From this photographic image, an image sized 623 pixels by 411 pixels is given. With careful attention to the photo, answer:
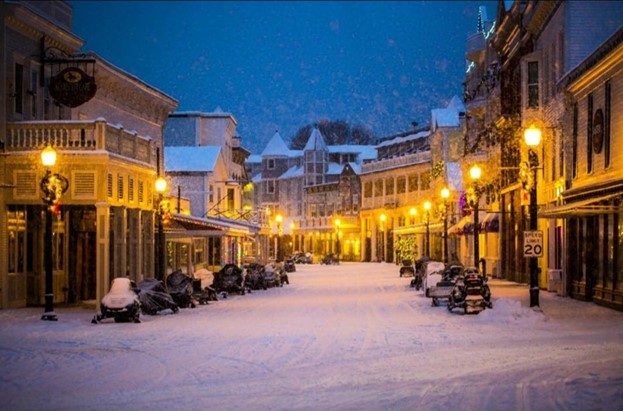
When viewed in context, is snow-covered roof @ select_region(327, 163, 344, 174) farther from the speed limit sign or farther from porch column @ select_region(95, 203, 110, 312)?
the speed limit sign

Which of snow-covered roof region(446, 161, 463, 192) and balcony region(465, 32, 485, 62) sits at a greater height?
balcony region(465, 32, 485, 62)

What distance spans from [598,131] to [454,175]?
51.5 metres

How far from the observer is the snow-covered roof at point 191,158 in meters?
65.8

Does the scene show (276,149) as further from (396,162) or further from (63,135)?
(63,135)

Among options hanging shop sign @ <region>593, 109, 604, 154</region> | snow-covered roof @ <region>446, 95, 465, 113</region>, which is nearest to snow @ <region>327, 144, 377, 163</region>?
snow-covered roof @ <region>446, 95, 465, 113</region>

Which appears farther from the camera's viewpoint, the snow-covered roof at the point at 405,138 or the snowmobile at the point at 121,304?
the snow-covered roof at the point at 405,138

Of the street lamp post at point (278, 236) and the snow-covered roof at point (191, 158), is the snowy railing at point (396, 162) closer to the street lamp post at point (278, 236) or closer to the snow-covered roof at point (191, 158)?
the street lamp post at point (278, 236)

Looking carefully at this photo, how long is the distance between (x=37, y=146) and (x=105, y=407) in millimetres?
18724

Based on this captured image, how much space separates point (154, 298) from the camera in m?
29.1

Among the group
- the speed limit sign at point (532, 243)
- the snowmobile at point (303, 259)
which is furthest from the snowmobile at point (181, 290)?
the snowmobile at point (303, 259)

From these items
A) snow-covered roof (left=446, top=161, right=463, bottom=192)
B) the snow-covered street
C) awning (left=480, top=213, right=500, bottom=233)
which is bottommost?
the snow-covered street

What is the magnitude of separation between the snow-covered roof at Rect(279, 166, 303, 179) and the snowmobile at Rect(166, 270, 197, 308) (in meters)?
98.9

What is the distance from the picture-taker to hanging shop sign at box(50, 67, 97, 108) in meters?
32.5

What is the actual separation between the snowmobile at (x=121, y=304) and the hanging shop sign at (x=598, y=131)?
47.8 ft
